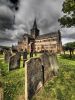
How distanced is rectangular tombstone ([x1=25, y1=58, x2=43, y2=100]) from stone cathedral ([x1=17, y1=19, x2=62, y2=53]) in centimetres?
8001

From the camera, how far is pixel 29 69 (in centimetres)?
1146

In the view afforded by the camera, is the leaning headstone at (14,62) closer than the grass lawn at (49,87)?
No

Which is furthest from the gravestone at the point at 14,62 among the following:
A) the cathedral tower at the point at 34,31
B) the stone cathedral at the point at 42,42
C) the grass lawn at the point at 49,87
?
the cathedral tower at the point at 34,31

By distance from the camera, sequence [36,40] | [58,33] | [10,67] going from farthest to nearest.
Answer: [36,40], [58,33], [10,67]

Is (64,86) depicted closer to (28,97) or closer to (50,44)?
(28,97)

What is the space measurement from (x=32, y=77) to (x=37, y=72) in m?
0.92

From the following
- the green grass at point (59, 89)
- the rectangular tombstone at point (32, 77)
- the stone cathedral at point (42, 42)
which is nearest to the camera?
the rectangular tombstone at point (32, 77)

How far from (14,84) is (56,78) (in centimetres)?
371

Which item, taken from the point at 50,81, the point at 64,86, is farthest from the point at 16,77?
the point at 64,86

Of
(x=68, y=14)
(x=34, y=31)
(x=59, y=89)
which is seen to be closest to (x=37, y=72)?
(x=59, y=89)

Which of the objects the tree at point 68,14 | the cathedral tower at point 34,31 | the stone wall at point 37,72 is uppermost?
the cathedral tower at point 34,31

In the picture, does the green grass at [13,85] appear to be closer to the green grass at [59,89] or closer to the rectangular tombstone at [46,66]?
the green grass at [59,89]

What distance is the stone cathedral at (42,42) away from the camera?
96688 millimetres

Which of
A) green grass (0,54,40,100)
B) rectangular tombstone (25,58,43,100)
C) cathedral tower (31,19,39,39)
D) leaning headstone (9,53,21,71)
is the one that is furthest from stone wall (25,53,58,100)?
cathedral tower (31,19,39,39)
